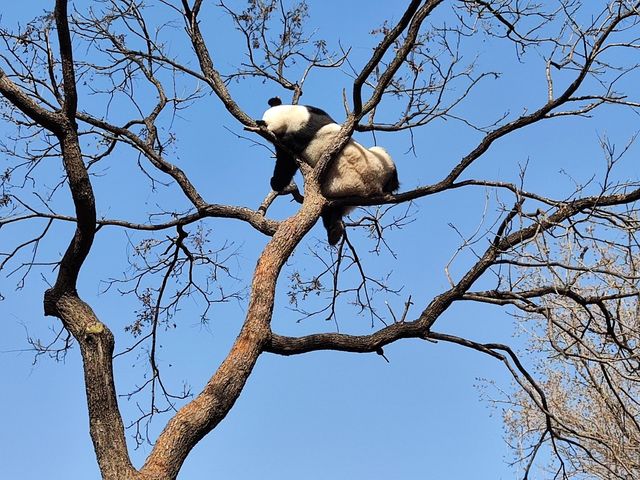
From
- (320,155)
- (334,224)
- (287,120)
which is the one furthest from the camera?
(287,120)

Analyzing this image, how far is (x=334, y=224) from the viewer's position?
259 inches

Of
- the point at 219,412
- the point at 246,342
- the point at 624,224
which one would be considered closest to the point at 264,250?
the point at 246,342

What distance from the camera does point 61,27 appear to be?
449cm

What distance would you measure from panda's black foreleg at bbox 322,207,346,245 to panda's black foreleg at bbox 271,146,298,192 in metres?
0.45

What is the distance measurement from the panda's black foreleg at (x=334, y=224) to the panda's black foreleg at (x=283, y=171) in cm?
45

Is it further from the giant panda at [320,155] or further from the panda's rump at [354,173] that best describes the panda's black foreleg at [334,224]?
the panda's rump at [354,173]

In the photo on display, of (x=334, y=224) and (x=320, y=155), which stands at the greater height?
(x=320, y=155)

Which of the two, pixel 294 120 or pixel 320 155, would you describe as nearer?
pixel 320 155

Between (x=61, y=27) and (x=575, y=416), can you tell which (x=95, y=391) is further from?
(x=575, y=416)

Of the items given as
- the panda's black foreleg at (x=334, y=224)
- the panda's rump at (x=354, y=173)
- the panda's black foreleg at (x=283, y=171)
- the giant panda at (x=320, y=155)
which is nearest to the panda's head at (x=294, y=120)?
the giant panda at (x=320, y=155)

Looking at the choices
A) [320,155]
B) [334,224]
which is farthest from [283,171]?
[334,224]

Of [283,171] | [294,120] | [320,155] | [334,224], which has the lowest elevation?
[334,224]

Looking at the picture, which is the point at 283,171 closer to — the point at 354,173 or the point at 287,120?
the point at 287,120

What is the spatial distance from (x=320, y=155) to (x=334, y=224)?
636mm
